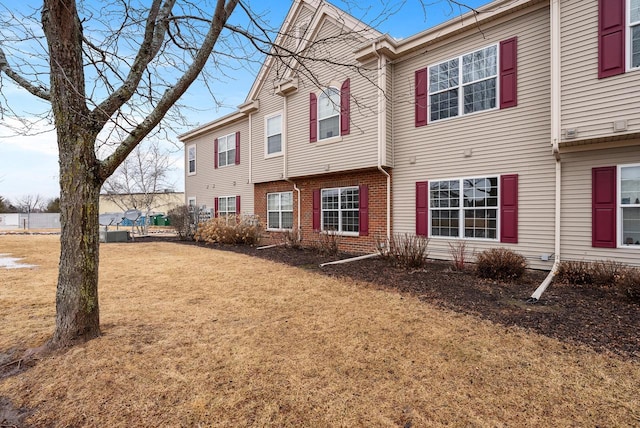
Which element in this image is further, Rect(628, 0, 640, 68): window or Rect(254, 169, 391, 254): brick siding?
Rect(254, 169, 391, 254): brick siding

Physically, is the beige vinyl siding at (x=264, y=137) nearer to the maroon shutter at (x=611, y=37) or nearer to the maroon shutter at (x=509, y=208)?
the maroon shutter at (x=509, y=208)

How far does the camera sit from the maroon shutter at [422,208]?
8.63 m

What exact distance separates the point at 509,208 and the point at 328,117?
19.8ft

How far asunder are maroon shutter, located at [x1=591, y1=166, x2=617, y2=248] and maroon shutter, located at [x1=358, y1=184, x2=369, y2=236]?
17.5ft

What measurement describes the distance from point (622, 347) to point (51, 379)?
18.1 ft

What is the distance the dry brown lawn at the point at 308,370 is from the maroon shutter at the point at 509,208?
3.93 m

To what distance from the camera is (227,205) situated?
15.6 metres

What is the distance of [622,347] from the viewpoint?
325 cm

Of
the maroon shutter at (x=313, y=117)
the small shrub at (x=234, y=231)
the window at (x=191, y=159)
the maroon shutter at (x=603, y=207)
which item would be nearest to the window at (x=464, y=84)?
the maroon shutter at (x=603, y=207)

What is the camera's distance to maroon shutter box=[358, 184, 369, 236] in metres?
9.82

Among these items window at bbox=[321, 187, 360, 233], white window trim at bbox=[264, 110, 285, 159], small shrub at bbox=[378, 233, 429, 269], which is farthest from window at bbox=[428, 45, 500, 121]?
white window trim at bbox=[264, 110, 285, 159]

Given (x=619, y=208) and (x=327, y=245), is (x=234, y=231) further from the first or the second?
(x=619, y=208)

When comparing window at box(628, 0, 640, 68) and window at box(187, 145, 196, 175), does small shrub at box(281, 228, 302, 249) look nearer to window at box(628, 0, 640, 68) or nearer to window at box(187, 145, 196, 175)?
window at box(628, 0, 640, 68)

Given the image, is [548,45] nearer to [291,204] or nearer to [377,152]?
[377,152]
